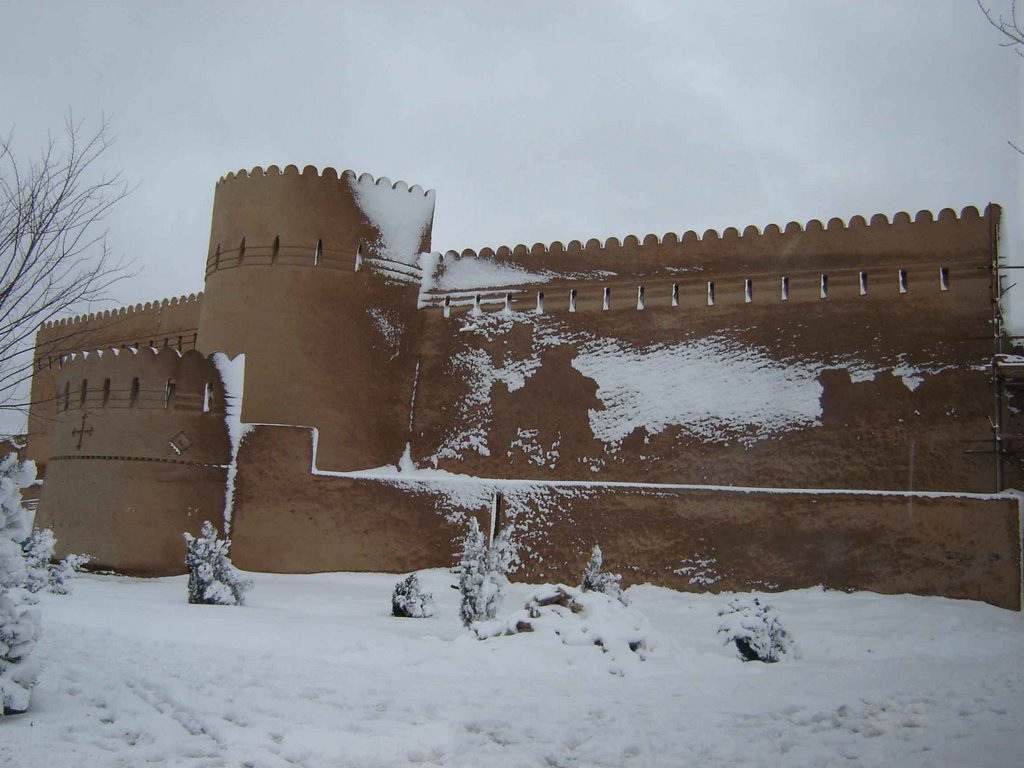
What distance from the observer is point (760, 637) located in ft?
23.1

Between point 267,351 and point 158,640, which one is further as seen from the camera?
point 267,351

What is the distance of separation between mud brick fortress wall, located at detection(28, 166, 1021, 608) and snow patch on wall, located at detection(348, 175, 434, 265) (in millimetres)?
38

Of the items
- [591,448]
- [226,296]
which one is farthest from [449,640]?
[226,296]

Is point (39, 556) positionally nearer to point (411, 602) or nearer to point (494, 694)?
point (411, 602)

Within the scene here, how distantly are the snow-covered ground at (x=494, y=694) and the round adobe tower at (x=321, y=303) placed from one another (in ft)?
14.1

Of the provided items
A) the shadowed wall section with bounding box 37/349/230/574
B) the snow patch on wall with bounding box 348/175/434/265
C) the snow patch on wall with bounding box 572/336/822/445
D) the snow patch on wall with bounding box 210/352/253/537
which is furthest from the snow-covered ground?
the snow patch on wall with bounding box 348/175/434/265

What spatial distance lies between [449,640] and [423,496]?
4595 mm

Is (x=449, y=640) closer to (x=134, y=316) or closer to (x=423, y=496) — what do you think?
(x=423, y=496)

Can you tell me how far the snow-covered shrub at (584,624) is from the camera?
704 cm

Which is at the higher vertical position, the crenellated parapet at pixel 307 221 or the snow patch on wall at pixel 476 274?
the crenellated parapet at pixel 307 221

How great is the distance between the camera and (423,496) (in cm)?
1209

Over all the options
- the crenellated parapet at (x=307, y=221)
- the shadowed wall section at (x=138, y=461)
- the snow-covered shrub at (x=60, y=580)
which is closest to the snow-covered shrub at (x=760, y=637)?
the snow-covered shrub at (x=60, y=580)

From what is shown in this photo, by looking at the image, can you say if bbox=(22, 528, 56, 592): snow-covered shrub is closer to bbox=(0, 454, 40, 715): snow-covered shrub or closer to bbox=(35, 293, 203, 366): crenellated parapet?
bbox=(0, 454, 40, 715): snow-covered shrub

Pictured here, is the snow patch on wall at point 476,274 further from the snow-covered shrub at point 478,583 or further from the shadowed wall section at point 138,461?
the snow-covered shrub at point 478,583
